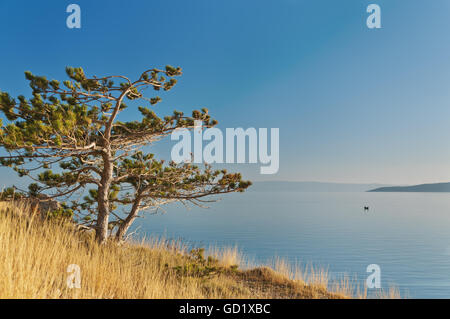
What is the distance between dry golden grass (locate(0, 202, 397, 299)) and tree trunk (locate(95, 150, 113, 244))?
0.33 metres

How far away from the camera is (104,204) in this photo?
8508 mm

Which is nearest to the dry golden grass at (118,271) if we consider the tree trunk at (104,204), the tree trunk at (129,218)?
the tree trunk at (104,204)

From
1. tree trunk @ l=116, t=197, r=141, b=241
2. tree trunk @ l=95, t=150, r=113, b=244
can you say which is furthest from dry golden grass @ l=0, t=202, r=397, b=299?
tree trunk @ l=116, t=197, r=141, b=241

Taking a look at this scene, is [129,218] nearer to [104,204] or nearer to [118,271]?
[104,204]

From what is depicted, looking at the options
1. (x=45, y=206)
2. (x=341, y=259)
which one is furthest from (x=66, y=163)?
(x=341, y=259)

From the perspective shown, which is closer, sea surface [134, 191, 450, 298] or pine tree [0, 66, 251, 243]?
pine tree [0, 66, 251, 243]

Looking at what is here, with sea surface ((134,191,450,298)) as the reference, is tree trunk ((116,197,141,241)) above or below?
above

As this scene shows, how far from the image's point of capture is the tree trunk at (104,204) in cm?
840

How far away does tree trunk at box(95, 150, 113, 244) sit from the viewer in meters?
8.40

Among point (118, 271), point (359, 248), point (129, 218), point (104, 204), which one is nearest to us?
point (118, 271)

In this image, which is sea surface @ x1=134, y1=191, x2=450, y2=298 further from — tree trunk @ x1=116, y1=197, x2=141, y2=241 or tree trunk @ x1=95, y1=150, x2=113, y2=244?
tree trunk @ x1=95, y1=150, x2=113, y2=244

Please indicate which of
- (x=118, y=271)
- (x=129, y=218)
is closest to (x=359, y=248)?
(x=129, y=218)

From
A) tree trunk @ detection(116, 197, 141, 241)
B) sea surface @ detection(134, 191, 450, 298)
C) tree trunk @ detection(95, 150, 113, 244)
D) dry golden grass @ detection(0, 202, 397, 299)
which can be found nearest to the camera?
dry golden grass @ detection(0, 202, 397, 299)

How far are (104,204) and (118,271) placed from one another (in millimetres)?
3697
